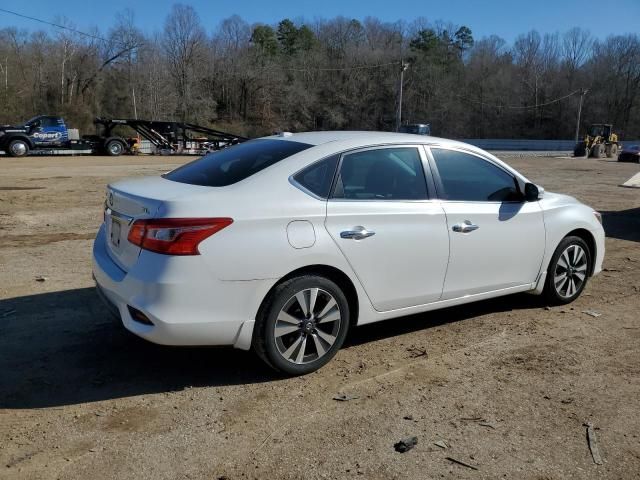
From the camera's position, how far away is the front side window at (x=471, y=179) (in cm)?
472

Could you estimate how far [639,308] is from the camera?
5723mm

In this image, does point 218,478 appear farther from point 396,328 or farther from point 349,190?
point 396,328

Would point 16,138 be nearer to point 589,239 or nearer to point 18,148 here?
point 18,148

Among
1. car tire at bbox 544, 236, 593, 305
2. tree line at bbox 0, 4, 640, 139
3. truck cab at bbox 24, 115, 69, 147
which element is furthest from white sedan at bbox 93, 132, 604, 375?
tree line at bbox 0, 4, 640, 139

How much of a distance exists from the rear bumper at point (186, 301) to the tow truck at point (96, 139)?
31338 millimetres

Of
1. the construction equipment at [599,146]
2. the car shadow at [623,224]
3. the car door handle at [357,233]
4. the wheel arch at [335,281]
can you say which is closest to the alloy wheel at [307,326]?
the wheel arch at [335,281]

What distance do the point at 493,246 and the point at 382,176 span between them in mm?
1175

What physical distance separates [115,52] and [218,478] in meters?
82.8

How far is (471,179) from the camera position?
4.90 metres

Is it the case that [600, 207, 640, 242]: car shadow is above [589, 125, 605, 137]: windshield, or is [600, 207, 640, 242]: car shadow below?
below

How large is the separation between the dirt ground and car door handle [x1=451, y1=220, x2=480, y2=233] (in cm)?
91

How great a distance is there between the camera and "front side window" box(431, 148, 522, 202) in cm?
472

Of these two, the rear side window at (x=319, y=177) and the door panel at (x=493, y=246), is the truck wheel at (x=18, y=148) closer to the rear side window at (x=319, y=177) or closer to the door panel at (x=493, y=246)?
the rear side window at (x=319, y=177)

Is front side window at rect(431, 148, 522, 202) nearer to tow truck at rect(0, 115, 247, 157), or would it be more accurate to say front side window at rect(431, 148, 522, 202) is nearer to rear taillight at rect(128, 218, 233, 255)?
rear taillight at rect(128, 218, 233, 255)
